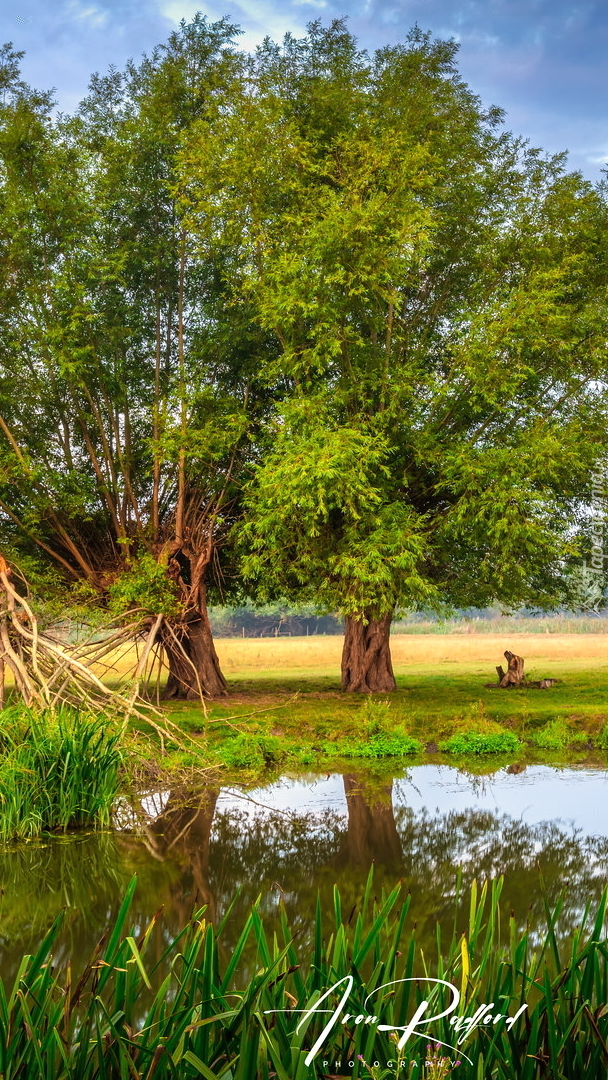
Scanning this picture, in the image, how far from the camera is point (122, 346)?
62.3 ft

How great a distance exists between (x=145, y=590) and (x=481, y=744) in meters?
6.85

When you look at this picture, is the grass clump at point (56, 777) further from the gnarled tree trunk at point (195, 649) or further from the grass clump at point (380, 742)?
the gnarled tree trunk at point (195, 649)

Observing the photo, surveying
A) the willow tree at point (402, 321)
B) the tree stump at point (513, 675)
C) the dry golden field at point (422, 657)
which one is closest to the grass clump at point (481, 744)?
the willow tree at point (402, 321)

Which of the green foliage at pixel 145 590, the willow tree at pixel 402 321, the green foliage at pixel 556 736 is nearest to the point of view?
the green foliage at pixel 556 736

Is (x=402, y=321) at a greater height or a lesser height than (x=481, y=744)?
greater

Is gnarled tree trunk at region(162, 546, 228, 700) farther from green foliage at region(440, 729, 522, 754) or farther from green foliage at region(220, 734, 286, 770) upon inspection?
green foliage at region(440, 729, 522, 754)

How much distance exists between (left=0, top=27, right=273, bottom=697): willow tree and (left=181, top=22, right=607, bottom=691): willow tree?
103 cm

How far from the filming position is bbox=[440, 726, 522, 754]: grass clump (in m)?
14.4

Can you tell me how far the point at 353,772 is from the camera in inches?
512

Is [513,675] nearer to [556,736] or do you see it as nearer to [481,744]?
[556,736]

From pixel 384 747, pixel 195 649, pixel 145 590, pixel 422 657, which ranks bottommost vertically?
pixel 422 657

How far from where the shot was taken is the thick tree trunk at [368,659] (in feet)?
69.3

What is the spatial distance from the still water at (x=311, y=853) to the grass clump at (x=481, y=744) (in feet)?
5.90

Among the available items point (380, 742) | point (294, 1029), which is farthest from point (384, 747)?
point (294, 1029)
